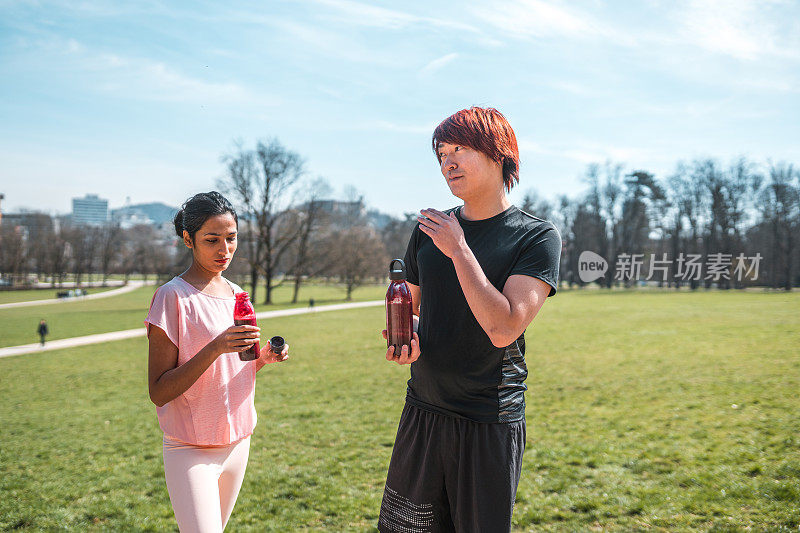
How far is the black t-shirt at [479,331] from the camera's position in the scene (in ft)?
6.85

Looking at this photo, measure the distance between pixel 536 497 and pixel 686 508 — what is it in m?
1.42

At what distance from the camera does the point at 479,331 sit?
2.13 metres

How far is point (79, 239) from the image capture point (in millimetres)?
67625

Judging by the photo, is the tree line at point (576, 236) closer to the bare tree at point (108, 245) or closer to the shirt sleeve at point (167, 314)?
the bare tree at point (108, 245)

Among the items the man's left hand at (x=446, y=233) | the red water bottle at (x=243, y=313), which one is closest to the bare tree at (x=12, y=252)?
the red water bottle at (x=243, y=313)

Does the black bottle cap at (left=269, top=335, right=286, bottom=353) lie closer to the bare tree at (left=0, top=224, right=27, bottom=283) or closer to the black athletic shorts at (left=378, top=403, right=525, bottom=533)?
the black athletic shorts at (left=378, top=403, right=525, bottom=533)

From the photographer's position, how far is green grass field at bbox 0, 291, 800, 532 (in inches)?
204

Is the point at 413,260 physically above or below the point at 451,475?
above

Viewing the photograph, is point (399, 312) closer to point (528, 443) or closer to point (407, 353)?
point (407, 353)

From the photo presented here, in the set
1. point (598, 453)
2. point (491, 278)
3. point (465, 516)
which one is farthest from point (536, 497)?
point (491, 278)

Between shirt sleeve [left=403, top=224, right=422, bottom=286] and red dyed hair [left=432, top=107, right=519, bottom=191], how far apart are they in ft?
1.56
